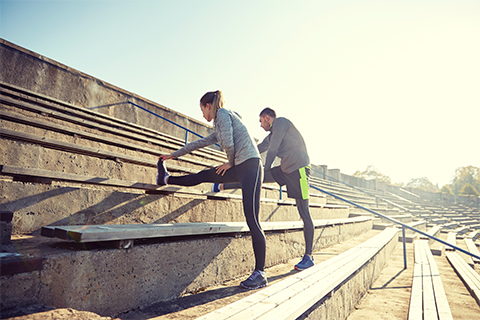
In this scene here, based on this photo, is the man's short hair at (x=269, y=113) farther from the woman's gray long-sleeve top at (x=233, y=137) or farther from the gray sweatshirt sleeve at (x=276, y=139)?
the woman's gray long-sleeve top at (x=233, y=137)

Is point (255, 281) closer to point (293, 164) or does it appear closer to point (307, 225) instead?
point (307, 225)

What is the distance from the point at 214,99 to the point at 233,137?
0.40 m

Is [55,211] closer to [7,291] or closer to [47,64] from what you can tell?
[7,291]

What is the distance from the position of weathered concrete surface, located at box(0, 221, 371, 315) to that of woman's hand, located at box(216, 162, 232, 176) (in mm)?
570

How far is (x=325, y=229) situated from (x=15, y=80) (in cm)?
588

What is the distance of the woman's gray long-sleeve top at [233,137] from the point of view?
2354 mm

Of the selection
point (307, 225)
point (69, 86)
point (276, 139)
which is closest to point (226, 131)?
point (276, 139)

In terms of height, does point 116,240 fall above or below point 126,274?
above

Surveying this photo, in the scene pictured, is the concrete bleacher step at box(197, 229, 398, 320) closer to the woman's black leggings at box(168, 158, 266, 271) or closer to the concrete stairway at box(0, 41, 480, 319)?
the concrete stairway at box(0, 41, 480, 319)

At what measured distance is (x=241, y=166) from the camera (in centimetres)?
237

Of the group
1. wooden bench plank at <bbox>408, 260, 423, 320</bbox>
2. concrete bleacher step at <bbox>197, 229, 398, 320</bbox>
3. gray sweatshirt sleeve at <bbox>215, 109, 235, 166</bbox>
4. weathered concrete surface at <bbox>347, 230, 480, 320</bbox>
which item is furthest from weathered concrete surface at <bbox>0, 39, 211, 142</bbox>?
wooden bench plank at <bbox>408, 260, 423, 320</bbox>

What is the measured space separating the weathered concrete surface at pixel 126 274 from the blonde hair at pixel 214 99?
1.18m

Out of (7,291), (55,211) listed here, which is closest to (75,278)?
(7,291)

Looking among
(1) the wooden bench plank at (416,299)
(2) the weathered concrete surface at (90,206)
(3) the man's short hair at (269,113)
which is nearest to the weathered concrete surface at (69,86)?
(2) the weathered concrete surface at (90,206)
